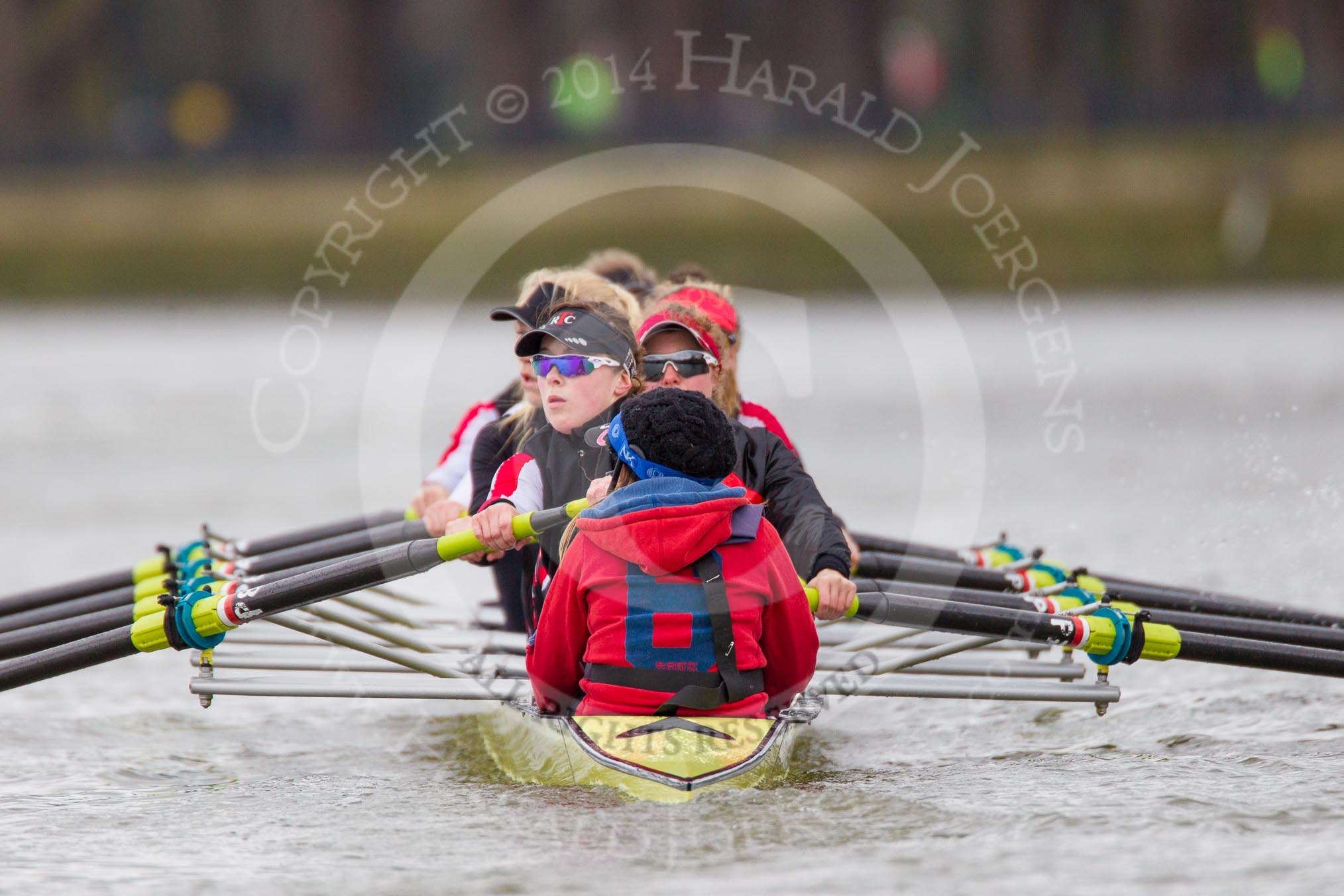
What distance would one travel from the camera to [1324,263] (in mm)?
33469

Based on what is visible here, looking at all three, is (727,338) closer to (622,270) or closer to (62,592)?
(622,270)

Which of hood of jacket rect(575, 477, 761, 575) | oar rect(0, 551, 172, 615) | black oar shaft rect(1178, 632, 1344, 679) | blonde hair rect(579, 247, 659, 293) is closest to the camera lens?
hood of jacket rect(575, 477, 761, 575)

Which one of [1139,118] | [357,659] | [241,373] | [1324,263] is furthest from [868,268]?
[357,659]

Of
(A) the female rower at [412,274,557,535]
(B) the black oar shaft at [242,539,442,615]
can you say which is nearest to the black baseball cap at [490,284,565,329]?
(A) the female rower at [412,274,557,535]

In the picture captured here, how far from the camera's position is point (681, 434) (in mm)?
5598

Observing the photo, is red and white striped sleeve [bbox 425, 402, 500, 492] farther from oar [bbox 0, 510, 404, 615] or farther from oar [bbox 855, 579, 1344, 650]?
oar [bbox 855, 579, 1344, 650]

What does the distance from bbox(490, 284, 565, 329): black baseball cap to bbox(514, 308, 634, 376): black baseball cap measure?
11.9 inches

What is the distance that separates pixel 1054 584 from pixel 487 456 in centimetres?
274

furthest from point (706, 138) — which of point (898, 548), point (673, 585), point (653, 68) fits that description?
point (673, 585)

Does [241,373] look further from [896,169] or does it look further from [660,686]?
[660,686]

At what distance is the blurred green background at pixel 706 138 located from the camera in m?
34.3

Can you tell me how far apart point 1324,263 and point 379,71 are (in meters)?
24.0

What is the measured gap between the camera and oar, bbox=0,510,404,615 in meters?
8.05

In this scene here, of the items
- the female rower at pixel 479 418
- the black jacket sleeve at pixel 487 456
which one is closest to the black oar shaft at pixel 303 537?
the female rower at pixel 479 418
